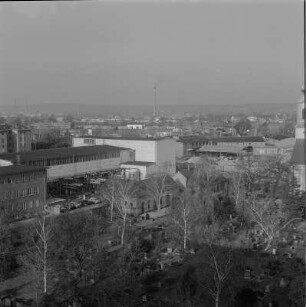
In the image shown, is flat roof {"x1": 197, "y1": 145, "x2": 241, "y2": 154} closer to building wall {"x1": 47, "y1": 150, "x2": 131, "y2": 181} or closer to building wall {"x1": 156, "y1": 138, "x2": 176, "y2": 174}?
building wall {"x1": 156, "y1": 138, "x2": 176, "y2": 174}

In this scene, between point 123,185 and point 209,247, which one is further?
point 123,185

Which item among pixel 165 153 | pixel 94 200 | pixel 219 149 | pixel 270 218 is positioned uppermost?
pixel 165 153

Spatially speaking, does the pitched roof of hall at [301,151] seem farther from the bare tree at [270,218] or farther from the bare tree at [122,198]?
the bare tree at [122,198]

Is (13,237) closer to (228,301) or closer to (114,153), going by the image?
(228,301)

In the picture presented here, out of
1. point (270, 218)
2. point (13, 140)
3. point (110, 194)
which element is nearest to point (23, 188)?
point (110, 194)

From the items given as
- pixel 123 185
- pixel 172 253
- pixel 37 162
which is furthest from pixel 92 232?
pixel 37 162

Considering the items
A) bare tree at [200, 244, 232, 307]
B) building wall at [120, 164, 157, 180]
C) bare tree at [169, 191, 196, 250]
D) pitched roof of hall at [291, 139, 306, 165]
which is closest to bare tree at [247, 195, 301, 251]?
bare tree at [169, 191, 196, 250]

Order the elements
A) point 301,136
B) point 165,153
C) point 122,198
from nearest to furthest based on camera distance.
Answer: point 301,136
point 122,198
point 165,153

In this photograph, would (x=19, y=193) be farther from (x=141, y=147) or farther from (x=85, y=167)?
(x=141, y=147)
